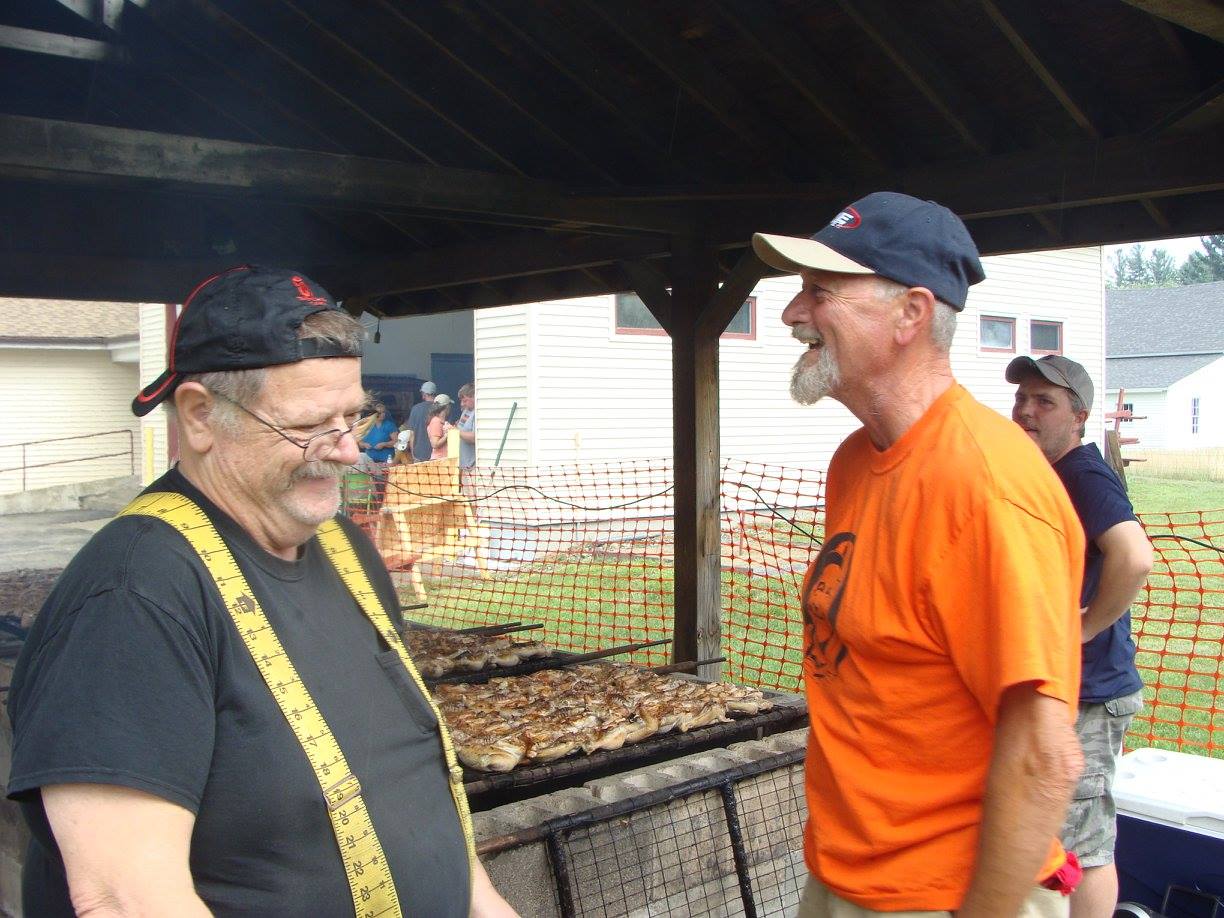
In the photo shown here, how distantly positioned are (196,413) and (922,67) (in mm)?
3197

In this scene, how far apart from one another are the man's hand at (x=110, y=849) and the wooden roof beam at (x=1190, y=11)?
2635 mm

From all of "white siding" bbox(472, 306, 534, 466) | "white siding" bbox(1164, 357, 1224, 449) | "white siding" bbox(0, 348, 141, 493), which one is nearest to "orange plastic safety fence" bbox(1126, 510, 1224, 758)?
"white siding" bbox(472, 306, 534, 466)

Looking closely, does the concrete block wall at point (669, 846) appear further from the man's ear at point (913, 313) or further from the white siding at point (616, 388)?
the white siding at point (616, 388)

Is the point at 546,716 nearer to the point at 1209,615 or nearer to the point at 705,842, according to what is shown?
the point at 705,842

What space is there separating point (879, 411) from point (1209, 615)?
1038cm

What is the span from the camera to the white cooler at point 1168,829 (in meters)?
3.60

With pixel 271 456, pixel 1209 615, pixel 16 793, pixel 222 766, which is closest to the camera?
pixel 16 793

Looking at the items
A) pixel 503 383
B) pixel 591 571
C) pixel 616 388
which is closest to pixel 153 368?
pixel 503 383

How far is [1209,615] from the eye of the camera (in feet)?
35.1

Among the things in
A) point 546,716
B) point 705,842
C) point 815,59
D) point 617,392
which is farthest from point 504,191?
point 617,392

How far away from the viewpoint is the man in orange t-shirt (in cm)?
178

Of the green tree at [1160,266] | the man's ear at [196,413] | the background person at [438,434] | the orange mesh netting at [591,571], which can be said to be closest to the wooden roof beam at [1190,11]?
the man's ear at [196,413]

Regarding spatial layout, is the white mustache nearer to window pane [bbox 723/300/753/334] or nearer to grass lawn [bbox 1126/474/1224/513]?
window pane [bbox 723/300/753/334]

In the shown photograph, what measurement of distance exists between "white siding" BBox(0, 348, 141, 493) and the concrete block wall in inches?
936
